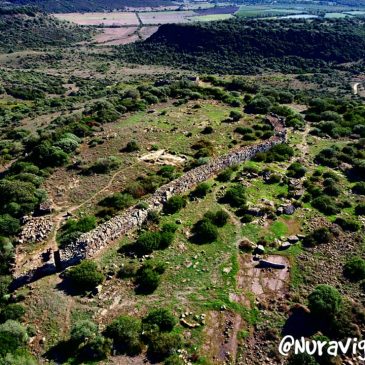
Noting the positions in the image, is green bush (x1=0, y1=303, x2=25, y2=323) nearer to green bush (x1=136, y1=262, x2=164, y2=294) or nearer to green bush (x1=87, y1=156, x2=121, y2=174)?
green bush (x1=136, y1=262, x2=164, y2=294)

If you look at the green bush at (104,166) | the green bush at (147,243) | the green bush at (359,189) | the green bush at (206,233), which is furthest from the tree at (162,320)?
the green bush at (359,189)

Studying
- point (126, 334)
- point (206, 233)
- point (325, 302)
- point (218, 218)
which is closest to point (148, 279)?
point (126, 334)

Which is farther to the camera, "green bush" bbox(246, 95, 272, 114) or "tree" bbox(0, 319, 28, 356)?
"green bush" bbox(246, 95, 272, 114)

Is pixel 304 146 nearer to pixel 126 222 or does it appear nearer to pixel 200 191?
pixel 200 191

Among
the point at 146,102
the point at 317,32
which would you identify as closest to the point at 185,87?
the point at 146,102

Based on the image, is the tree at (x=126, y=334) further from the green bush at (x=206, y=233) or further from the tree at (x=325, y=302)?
the tree at (x=325, y=302)

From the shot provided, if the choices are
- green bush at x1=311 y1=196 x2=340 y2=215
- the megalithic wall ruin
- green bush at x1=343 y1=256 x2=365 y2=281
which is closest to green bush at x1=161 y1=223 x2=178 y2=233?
the megalithic wall ruin

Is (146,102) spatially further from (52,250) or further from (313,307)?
(313,307)
